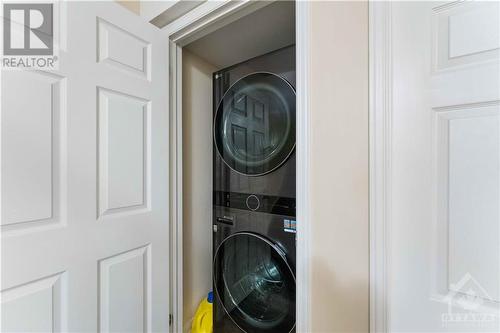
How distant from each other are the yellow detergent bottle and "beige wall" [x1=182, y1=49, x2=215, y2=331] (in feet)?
0.21

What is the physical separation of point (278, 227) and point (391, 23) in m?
0.97

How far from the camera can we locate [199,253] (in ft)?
5.11

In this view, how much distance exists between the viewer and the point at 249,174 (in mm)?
1152

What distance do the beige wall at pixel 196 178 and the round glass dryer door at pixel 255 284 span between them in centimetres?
30

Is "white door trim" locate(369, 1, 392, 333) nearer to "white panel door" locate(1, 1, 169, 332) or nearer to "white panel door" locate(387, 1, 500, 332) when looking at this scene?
"white panel door" locate(387, 1, 500, 332)

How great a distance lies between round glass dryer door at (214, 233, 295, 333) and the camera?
3.38 ft

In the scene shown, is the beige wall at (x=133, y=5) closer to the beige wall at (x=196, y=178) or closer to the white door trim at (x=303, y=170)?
the beige wall at (x=196, y=178)

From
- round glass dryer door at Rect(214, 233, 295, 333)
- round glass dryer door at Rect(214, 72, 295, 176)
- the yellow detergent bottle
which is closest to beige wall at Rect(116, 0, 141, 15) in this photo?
round glass dryer door at Rect(214, 72, 295, 176)

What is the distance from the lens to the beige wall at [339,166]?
725 mm

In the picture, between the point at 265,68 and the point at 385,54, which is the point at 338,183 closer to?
the point at 385,54

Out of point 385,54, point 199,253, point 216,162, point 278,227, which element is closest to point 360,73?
point 385,54

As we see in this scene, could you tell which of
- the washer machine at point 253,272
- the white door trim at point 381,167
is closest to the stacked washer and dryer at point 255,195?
the washer machine at point 253,272

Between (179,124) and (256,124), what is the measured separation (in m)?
0.44

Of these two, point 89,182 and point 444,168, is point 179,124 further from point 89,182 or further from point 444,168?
point 444,168
